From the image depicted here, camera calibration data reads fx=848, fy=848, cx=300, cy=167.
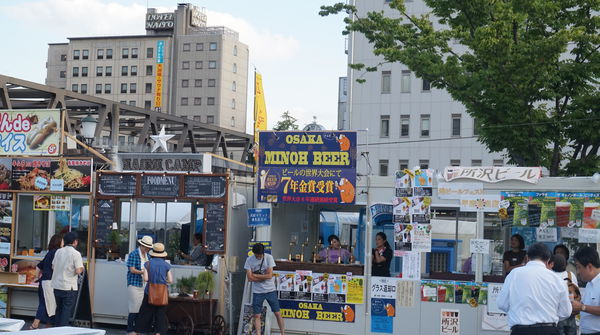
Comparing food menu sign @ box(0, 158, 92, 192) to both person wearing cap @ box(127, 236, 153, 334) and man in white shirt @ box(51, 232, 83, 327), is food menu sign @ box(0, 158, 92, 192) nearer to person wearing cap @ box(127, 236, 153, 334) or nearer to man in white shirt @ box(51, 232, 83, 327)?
man in white shirt @ box(51, 232, 83, 327)

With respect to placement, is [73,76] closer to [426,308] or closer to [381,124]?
[381,124]

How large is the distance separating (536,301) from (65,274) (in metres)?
7.93

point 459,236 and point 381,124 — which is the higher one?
point 381,124

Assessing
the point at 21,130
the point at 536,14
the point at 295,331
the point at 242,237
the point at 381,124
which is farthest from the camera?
the point at 381,124

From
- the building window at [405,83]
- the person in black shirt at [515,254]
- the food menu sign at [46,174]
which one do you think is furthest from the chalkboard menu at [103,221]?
the building window at [405,83]

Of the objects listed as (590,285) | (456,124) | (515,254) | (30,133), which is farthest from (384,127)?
(590,285)

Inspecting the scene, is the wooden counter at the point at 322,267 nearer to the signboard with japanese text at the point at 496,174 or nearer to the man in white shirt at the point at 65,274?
the signboard with japanese text at the point at 496,174

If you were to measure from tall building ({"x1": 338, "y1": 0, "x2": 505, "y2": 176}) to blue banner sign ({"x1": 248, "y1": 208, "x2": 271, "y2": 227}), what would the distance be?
4250 centimetres

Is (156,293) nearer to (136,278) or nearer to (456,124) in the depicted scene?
(136,278)

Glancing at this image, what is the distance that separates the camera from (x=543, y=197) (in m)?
12.9

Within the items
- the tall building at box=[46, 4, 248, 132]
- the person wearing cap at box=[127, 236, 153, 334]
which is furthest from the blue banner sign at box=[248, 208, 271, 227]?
the tall building at box=[46, 4, 248, 132]

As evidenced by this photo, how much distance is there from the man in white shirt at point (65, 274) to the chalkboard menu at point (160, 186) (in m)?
1.85

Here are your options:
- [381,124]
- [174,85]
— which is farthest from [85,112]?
[174,85]

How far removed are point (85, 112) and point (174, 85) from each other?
2691 inches
